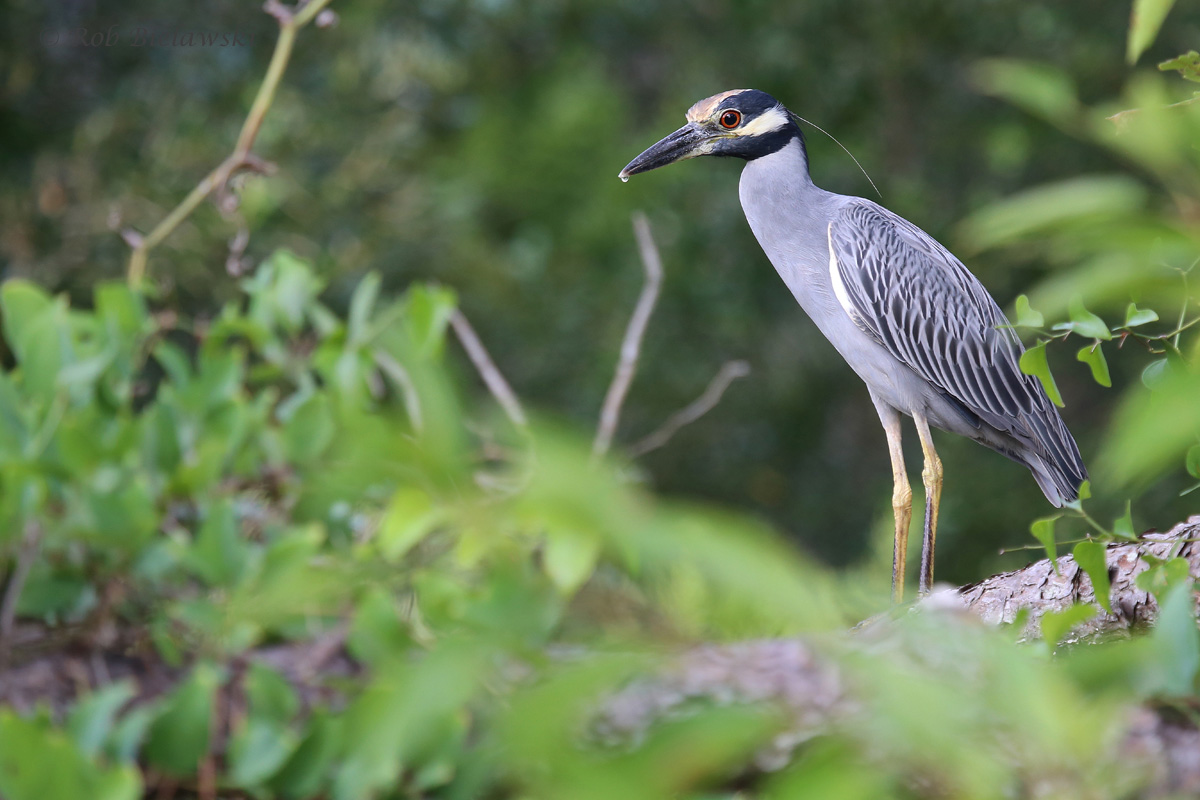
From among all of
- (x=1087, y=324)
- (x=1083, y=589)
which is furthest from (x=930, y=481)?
(x=1087, y=324)

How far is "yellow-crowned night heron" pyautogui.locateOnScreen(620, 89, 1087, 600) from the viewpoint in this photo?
3111mm

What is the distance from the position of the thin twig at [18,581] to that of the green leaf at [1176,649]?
2.92 ft

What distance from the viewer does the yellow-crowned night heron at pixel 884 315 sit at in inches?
122

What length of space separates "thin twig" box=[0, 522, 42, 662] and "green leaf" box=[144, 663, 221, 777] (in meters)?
0.16

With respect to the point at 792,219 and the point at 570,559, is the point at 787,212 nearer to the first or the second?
the point at 792,219

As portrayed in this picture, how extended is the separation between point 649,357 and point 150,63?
3.16m

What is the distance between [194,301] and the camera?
505cm

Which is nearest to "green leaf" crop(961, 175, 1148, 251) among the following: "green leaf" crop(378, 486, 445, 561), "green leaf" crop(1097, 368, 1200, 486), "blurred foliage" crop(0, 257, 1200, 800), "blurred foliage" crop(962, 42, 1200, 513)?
"blurred foliage" crop(962, 42, 1200, 513)

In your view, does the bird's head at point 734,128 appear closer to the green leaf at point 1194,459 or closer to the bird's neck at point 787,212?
the bird's neck at point 787,212

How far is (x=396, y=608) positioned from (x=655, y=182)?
24.9 ft

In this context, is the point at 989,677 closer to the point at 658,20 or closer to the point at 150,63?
the point at 150,63

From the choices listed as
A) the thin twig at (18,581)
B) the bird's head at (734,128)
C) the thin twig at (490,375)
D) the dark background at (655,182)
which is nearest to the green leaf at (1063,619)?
the thin twig at (490,375)

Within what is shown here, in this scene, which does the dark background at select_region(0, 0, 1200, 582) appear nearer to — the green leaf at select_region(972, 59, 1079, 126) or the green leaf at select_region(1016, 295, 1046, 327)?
the green leaf at select_region(1016, 295, 1046, 327)

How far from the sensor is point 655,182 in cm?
835
